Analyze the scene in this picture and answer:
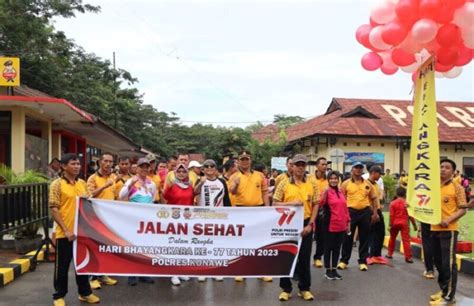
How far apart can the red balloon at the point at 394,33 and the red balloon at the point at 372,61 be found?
758 mm

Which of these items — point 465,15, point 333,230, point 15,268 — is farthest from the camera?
point 333,230

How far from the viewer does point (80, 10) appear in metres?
21.8

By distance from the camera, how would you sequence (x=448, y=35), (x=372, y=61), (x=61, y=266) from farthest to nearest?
(x=372, y=61) → (x=448, y=35) → (x=61, y=266)

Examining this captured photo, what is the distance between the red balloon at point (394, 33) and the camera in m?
6.22

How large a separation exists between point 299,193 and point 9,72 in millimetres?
9692

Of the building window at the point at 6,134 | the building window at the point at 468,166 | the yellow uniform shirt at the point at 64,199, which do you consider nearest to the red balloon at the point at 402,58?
the yellow uniform shirt at the point at 64,199

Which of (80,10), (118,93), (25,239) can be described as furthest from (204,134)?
(25,239)

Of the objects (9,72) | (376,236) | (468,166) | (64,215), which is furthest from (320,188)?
(468,166)

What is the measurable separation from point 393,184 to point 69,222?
62.0ft

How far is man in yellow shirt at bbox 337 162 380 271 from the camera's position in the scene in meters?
8.18

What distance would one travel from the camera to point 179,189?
6922mm

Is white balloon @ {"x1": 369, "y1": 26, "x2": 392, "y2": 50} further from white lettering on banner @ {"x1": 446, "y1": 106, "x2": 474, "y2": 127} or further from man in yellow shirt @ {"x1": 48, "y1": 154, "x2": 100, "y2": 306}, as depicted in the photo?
white lettering on banner @ {"x1": 446, "y1": 106, "x2": 474, "y2": 127}

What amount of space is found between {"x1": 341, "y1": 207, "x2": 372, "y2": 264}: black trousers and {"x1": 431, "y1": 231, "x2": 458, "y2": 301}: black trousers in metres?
2.13

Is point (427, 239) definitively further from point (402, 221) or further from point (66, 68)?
point (66, 68)
